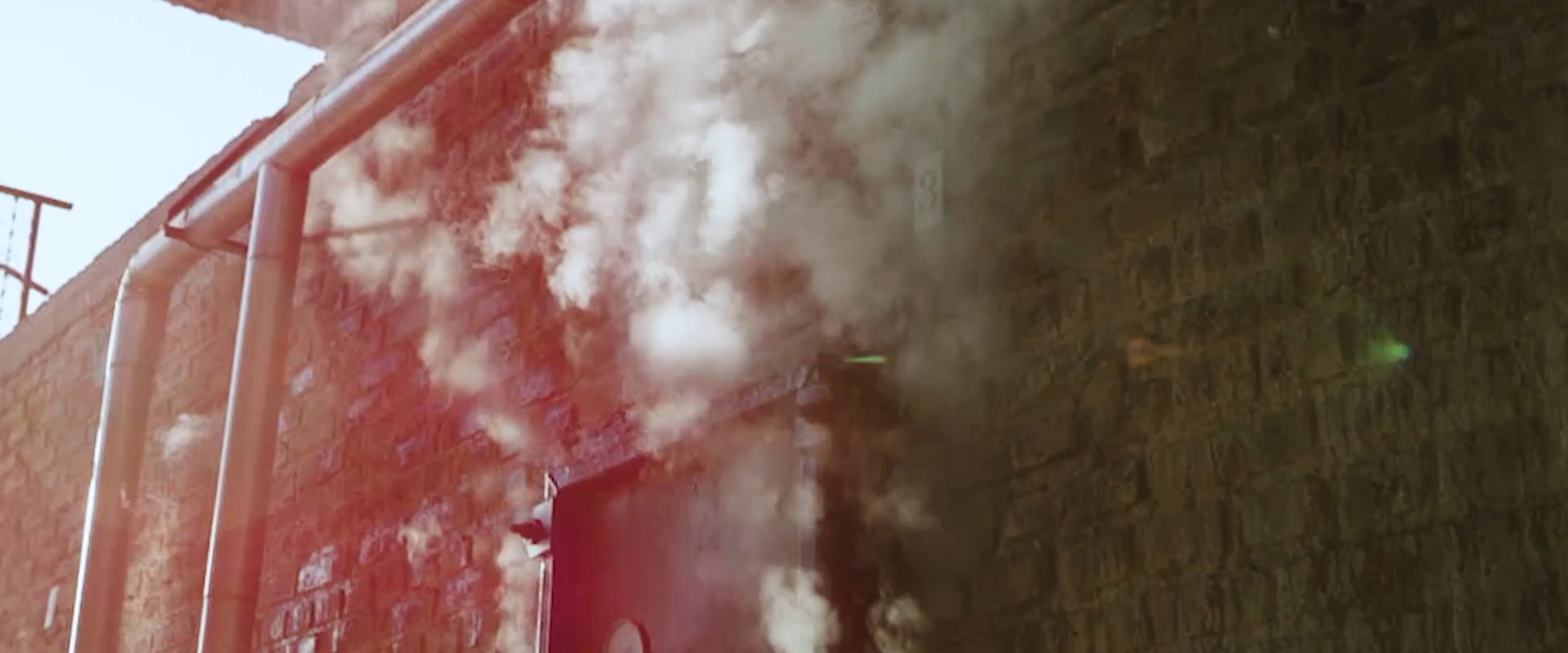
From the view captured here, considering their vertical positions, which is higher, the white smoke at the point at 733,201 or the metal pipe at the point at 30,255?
the metal pipe at the point at 30,255

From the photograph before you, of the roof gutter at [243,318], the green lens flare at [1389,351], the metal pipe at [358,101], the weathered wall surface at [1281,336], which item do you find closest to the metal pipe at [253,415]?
the roof gutter at [243,318]

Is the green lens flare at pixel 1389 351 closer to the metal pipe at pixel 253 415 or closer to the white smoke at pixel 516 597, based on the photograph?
the white smoke at pixel 516 597

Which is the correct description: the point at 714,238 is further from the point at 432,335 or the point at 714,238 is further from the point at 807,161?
the point at 432,335

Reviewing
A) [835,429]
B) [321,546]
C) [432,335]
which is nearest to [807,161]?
[835,429]

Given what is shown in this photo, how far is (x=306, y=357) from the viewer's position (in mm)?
6754

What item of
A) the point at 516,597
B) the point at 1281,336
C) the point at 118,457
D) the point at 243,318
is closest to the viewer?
the point at 1281,336

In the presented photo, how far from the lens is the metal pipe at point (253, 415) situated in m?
6.00

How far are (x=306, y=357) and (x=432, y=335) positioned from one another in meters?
0.98

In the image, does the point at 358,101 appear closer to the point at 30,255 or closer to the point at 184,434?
the point at 184,434

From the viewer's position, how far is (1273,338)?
11.1 ft

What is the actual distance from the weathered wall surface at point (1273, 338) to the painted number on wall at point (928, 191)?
188mm

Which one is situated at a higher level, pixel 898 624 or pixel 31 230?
pixel 31 230

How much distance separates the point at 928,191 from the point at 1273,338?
1.12 meters

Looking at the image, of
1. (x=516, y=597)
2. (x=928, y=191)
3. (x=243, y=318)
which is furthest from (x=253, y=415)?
(x=928, y=191)
